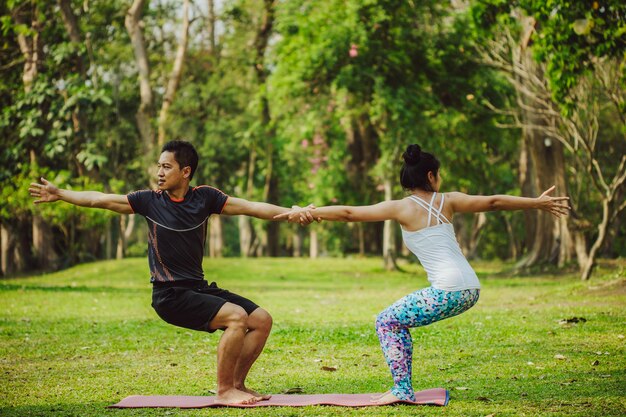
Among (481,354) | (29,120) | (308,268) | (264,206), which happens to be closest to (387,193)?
(308,268)

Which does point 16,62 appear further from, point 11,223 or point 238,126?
point 238,126

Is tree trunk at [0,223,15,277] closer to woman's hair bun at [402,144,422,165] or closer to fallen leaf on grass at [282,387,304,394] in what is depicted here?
fallen leaf on grass at [282,387,304,394]

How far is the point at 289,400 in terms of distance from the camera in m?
7.08

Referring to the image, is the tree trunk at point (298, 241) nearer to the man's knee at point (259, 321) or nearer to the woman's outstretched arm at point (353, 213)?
the woman's outstretched arm at point (353, 213)

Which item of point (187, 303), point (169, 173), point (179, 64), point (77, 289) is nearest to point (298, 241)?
point (179, 64)

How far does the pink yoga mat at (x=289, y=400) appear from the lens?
6832 millimetres

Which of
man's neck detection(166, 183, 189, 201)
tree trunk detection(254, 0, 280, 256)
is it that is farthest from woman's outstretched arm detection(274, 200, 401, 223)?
tree trunk detection(254, 0, 280, 256)

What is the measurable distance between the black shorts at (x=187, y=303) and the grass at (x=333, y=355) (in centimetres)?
79

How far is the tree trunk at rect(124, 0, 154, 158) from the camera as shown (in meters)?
31.8

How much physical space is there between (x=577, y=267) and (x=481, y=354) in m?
15.9

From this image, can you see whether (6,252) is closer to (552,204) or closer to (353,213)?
(353,213)

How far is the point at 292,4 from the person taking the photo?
27188 millimetres

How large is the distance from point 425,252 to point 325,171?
28.3m

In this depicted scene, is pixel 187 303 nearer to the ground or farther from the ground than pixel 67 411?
farther from the ground
